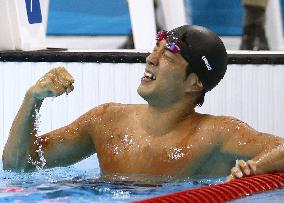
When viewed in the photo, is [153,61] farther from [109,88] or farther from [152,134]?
[109,88]

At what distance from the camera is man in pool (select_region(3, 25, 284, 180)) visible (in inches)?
135

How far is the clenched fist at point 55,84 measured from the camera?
11.1ft

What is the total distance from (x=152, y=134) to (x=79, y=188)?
0.41 m

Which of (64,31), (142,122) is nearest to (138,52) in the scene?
(142,122)

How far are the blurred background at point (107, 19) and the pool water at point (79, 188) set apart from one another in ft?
20.8

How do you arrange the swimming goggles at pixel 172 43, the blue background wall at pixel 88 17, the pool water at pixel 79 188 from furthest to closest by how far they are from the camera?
the blue background wall at pixel 88 17
the swimming goggles at pixel 172 43
the pool water at pixel 79 188

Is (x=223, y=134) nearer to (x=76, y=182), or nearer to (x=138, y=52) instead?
(x=76, y=182)

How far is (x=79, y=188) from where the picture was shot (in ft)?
10.9

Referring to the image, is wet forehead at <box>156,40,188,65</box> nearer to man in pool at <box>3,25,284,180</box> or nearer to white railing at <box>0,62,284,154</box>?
man in pool at <box>3,25,284,180</box>

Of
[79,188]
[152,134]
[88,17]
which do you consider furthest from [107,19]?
[79,188]

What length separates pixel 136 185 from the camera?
134 inches

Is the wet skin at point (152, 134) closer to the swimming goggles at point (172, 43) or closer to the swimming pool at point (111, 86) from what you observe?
the swimming goggles at point (172, 43)

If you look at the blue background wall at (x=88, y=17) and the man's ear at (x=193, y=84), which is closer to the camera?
the man's ear at (x=193, y=84)

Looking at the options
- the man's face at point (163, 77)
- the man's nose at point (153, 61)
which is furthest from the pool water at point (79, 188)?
the man's nose at point (153, 61)
